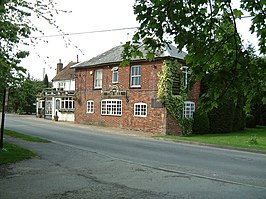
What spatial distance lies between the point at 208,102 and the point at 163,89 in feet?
72.1

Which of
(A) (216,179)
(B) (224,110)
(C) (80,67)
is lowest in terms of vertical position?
(A) (216,179)

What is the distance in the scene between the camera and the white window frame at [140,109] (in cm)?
2852

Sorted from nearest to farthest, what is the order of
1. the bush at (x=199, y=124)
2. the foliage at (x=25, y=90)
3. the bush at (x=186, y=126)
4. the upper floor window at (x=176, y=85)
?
1. the foliage at (x=25, y=90)
2. the upper floor window at (x=176, y=85)
3. the bush at (x=186, y=126)
4. the bush at (x=199, y=124)

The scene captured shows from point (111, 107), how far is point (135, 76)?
3916 millimetres

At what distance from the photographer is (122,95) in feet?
100

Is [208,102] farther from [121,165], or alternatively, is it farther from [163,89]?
[163,89]

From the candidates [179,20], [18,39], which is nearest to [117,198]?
[179,20]

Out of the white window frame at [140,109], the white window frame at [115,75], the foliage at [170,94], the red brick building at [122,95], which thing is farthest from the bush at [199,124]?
the white window frame at [115,75]

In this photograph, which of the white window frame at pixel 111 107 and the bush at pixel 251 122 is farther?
the bush at pixel 251 122

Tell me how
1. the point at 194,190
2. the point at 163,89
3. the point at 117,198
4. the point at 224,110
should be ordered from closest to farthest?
the point at 117,198
the point at 194,190
the point at 163,89
the point at 224,110

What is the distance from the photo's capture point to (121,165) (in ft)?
39.1

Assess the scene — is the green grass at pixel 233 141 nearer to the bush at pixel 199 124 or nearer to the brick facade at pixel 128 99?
the brick facade at pixel 128 99

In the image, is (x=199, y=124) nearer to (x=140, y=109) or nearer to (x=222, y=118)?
(x=222, y=118)

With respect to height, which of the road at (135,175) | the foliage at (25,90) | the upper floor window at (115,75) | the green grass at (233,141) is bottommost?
the green grass at (233,141)
